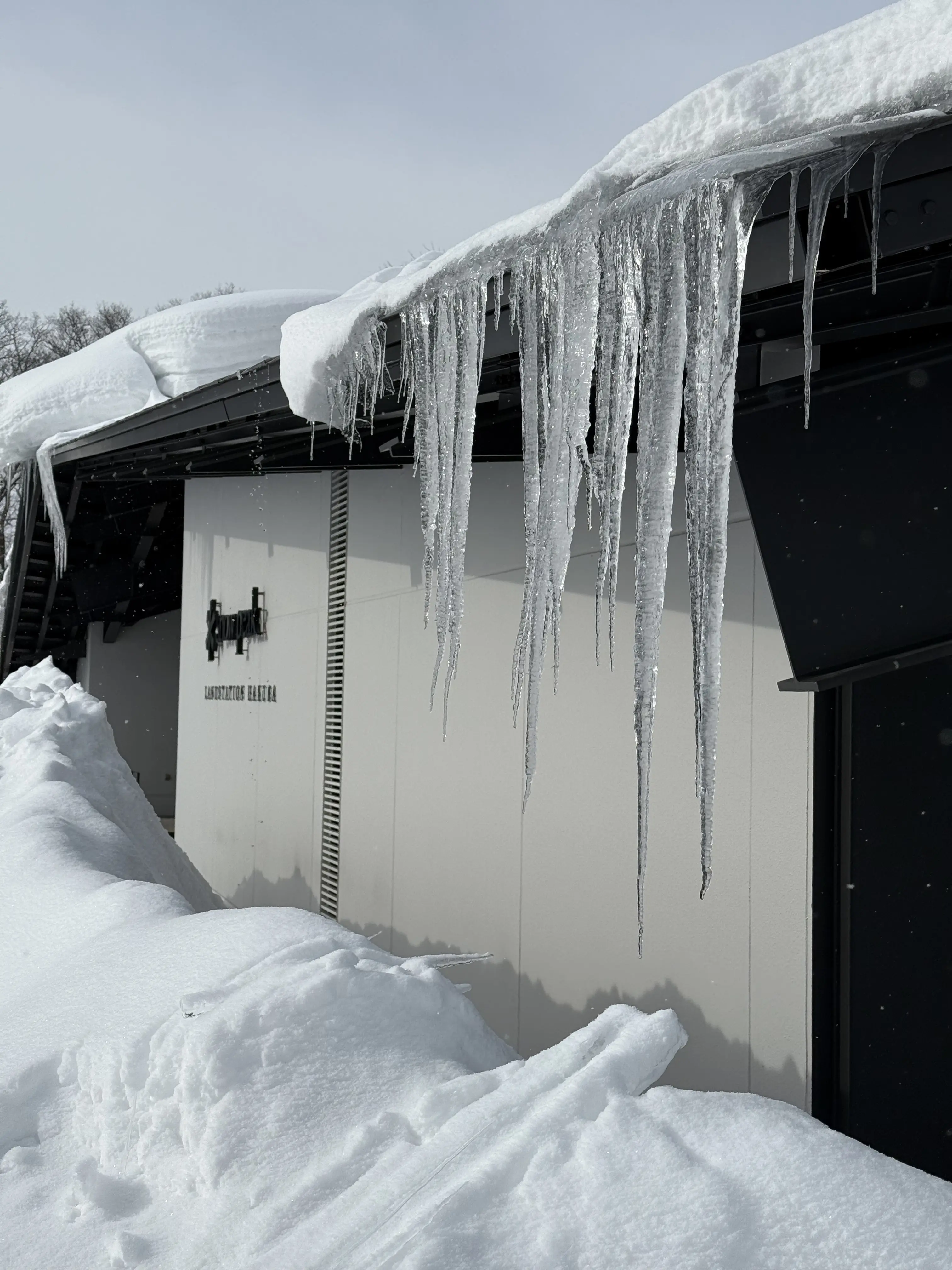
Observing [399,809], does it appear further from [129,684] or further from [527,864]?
[129,684]

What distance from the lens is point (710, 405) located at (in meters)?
2.75

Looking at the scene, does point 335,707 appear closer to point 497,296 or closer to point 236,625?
point 236,625

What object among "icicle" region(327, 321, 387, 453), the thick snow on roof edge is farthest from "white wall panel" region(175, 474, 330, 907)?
the thick snow on roof edge

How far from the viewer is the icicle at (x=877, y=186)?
7.60 feet

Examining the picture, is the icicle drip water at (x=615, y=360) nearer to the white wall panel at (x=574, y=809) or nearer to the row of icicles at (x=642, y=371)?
the row of icicles at (x=642, y=371)

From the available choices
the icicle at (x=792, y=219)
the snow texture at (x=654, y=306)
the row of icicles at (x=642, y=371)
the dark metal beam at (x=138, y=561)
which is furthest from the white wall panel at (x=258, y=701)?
the icicle at (x=792, y=219)

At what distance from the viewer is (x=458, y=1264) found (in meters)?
1.62

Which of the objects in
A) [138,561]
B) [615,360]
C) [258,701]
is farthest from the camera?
[138,561]

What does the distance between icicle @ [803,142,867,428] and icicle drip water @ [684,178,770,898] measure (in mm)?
135

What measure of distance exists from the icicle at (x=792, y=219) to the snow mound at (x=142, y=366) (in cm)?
843

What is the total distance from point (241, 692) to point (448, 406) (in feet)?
22.7

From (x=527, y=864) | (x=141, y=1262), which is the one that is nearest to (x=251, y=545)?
(x=527, y=864)

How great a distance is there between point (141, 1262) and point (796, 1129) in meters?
1.20

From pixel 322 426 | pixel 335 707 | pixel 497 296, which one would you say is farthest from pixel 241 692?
pixel 497 296
